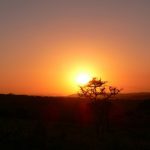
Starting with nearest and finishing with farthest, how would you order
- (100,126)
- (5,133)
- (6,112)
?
(5,133) → (100,126) → (6,112)

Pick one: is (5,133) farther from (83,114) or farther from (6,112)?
(83,114)

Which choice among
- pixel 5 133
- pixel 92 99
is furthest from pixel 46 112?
pixel 5 133

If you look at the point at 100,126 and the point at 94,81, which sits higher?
the point at 94,81

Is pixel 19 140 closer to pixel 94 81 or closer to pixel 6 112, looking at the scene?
pixel 94 81

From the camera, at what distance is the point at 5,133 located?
27.9 meters

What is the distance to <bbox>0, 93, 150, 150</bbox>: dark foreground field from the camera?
2495 centimetres

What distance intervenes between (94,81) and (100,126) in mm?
4449

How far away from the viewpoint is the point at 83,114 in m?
66.4

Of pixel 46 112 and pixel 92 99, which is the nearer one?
pixel 92 99

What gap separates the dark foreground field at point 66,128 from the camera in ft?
81.9

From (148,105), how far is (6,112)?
26.4m

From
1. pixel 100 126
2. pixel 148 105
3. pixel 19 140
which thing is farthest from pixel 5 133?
pixel 148 105

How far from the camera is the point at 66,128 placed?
41250mm

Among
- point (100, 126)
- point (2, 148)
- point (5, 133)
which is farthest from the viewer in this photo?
point (100, 126)
